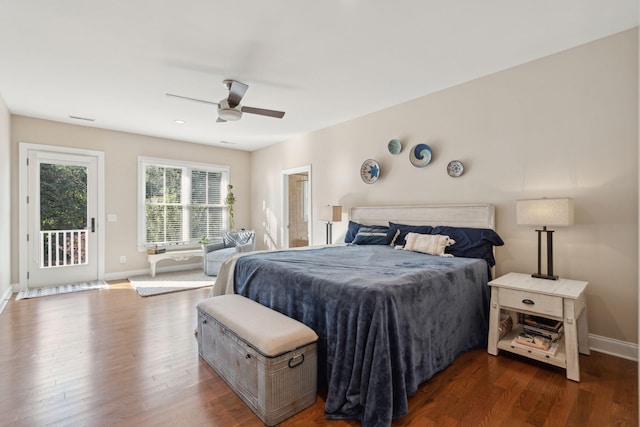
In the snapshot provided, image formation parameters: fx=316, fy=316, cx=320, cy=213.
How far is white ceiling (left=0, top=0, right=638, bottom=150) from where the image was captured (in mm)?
2219

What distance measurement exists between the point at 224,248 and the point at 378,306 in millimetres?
4730

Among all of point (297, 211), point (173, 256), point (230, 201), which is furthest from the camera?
point (297, 211)

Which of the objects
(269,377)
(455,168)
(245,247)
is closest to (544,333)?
(455,168)

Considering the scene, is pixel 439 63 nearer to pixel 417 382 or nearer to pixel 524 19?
pixel 524 19

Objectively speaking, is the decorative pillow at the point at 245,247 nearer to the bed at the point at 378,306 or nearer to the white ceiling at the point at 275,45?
the white ceiling at the point at 275,45

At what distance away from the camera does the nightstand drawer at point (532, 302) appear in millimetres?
2242

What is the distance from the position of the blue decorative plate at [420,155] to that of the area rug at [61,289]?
16.0 ft

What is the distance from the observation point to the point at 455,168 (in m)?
3.53

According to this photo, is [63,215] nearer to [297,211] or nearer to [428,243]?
[297,211]

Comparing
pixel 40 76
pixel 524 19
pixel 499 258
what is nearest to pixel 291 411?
pixel 499 258

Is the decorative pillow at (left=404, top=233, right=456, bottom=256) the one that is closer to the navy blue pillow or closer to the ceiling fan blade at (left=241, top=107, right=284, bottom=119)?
the navy blue pillow

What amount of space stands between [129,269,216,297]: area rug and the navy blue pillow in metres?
3.73

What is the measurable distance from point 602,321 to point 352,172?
10.6 ft

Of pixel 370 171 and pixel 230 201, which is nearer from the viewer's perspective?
pixel 370 171
